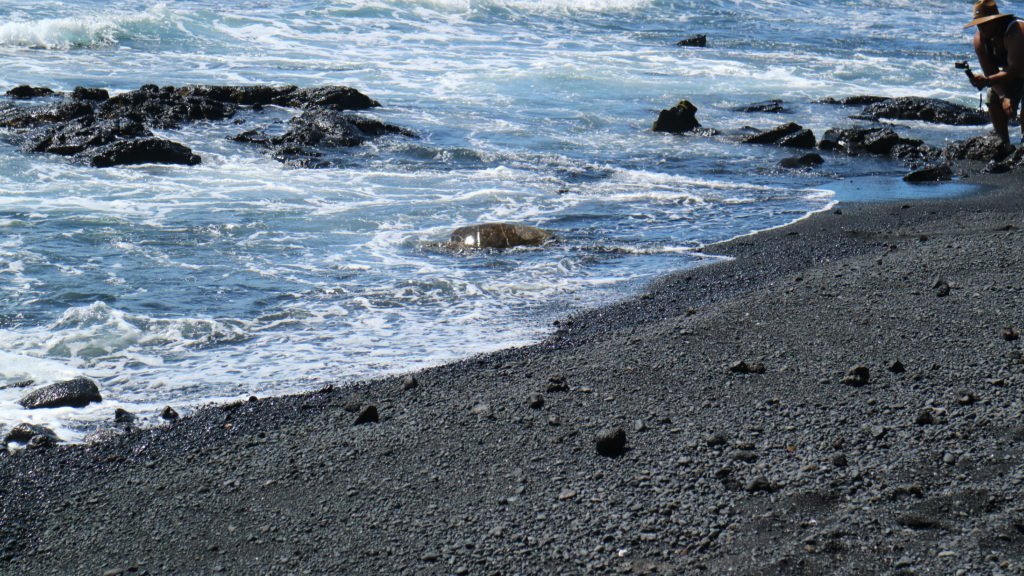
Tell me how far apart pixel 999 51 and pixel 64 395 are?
8593mm

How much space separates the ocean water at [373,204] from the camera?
5.49m

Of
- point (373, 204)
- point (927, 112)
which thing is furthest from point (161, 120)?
point (927, 112)

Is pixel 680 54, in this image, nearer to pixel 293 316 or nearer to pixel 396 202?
pixel 396 202

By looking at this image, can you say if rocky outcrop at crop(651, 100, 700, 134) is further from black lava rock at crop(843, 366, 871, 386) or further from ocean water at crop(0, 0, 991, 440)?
black lava rock at crop(843, 366, 871, 386)

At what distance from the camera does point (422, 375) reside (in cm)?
484

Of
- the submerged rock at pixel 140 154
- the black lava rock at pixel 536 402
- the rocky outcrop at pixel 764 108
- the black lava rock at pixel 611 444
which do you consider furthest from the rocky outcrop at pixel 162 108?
the black lava rock at pixel 611 444

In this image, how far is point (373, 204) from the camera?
9281 millimetres

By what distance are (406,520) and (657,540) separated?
85 cm

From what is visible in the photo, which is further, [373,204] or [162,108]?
[162,108]

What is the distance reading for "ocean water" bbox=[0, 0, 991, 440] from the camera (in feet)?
18.0

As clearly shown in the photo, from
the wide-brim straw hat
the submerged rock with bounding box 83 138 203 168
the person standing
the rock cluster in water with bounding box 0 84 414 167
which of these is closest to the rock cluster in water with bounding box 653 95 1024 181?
the person standing

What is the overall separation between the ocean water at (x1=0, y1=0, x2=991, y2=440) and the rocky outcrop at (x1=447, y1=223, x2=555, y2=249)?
0.18 m

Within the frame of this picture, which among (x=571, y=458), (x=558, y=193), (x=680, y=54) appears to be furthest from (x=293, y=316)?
(x=680, y=54)

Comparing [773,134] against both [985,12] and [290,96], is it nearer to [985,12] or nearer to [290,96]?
[985,12]
